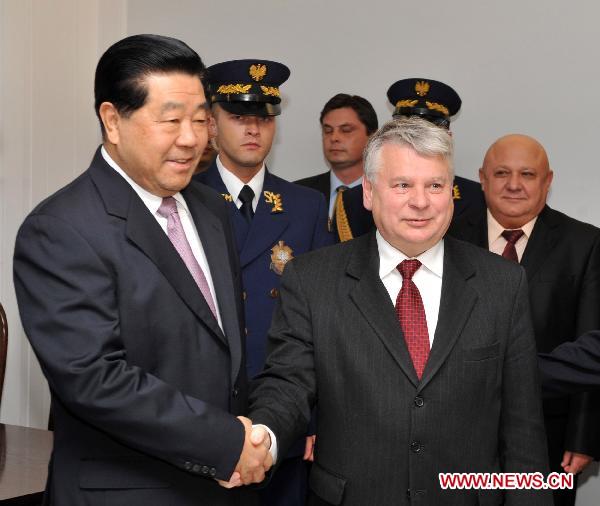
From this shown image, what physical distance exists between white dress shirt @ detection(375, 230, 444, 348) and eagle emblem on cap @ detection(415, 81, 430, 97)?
1.65 metres

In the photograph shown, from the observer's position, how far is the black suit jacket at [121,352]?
5.82 feet

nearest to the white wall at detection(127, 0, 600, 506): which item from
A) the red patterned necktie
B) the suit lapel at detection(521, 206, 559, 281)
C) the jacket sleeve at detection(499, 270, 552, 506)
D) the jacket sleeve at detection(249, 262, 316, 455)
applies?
the suit lapel at detection(521, 206, 559, 281)

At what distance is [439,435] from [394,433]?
0.10 metres

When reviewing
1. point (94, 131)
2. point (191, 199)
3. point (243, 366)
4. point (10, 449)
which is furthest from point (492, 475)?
point (94, 131)

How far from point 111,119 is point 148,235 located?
0.27 metres

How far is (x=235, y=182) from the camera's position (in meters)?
3.04

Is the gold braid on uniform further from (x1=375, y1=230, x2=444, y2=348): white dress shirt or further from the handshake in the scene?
the handshake

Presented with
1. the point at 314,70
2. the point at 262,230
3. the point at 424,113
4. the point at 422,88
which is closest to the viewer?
the point at 262,230

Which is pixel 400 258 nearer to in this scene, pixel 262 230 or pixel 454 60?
pixel 262 230

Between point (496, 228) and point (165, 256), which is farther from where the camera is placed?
point (496, 228)

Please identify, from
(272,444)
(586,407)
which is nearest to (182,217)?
(272,444)

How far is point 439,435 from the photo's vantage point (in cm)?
201

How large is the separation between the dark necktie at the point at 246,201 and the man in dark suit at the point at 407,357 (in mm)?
831

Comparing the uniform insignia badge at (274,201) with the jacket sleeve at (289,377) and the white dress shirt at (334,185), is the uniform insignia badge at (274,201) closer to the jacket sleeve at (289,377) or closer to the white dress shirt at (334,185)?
the jacket sleeve at (289,377)
